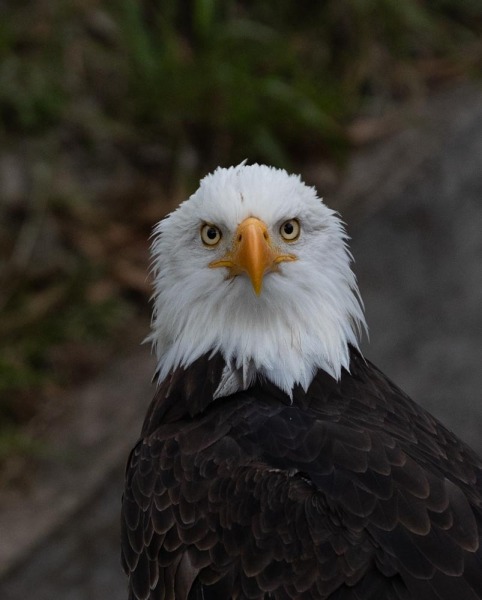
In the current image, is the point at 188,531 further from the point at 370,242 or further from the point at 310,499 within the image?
the point at 370,242

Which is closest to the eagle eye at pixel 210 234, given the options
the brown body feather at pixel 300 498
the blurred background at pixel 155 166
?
the brown body feather at pixel 300 498

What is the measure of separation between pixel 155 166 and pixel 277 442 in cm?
526

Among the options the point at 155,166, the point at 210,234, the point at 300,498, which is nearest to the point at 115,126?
the point at 155,166

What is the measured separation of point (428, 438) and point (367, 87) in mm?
5992

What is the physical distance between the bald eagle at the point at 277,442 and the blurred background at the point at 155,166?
2806mm

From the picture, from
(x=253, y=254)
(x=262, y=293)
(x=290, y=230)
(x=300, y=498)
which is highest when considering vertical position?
(x=290, y=230)

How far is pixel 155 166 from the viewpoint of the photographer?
8.51 meters

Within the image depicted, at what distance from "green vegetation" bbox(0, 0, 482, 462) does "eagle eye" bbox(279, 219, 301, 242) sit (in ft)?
12.4

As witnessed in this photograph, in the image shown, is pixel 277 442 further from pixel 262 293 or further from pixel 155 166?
pixel 155 166

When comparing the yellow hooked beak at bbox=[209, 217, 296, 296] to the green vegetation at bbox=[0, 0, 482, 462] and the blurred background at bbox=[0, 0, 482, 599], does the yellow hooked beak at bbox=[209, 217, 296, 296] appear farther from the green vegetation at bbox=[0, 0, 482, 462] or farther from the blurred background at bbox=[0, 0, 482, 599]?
the green vegetation at bbox=[0, 0, 482, 462]

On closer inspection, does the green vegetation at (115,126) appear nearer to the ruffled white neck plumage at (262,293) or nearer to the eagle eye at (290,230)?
the ruffled white neck plumage at (262,293)

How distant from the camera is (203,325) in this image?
12.7 ft

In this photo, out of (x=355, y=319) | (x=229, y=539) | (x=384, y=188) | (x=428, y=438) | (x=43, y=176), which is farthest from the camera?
(x=384, y=188)

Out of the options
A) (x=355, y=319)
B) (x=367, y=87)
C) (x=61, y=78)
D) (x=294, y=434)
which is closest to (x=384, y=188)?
(x=367, y=87)
